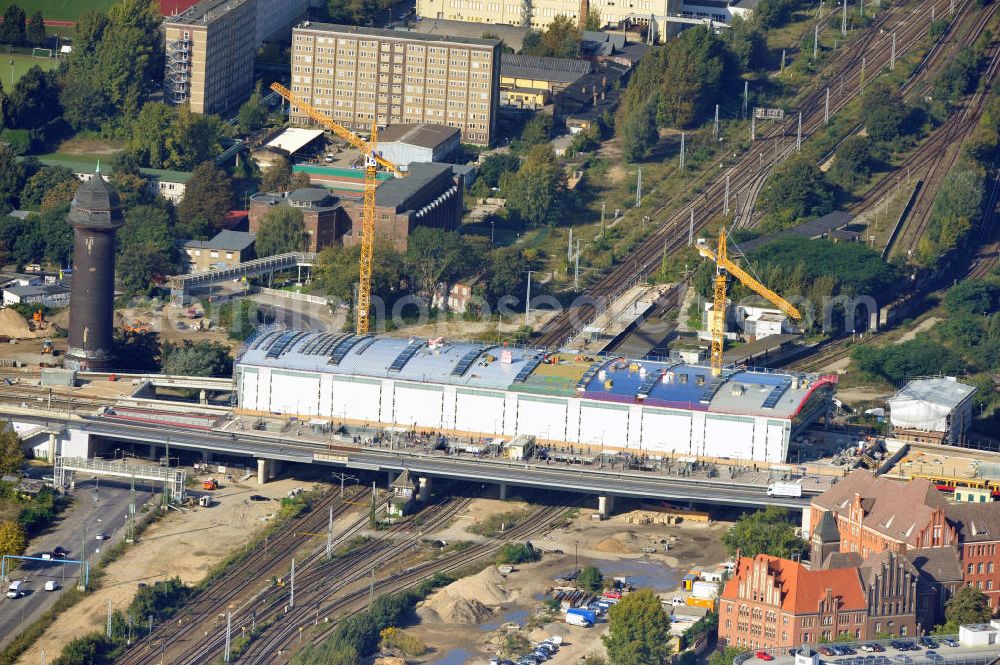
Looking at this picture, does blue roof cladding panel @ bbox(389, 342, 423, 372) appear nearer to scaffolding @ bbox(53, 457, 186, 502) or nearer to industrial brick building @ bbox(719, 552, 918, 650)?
scaffolding @ bbox(53, 457, 186, 502)

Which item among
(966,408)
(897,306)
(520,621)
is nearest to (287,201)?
(897,306)

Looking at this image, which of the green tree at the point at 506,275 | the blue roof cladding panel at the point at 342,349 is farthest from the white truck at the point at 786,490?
the green tree at the point at 506,275

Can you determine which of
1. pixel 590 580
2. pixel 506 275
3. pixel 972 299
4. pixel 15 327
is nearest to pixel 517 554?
pixel 590 580

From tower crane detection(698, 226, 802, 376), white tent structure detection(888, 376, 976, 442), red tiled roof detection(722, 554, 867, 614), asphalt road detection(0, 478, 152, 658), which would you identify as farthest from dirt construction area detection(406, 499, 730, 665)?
white tent structure detection(888, 376, 976, 442)

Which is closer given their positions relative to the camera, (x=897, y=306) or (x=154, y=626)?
(x=154, y=626)

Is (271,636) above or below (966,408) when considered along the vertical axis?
below

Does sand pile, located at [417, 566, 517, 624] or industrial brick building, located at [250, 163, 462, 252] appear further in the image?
industrial brick building, located at [250, 163, 462, 252]

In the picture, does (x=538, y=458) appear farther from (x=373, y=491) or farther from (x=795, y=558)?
(x=795, y=558)

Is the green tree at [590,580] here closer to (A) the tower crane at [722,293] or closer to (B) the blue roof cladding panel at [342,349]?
(A) the tower crane at [722,293]
